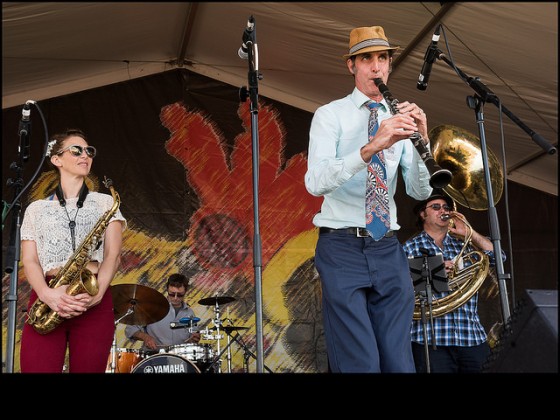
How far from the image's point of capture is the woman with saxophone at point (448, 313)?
192 inches

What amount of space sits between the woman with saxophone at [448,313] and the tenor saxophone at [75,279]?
211 centimetres

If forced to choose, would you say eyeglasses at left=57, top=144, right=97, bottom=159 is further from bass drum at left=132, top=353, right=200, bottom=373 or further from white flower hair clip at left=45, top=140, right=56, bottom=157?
bass drum at left=132, top=353, right=200, bottom=373

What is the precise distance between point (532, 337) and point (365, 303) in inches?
43.0

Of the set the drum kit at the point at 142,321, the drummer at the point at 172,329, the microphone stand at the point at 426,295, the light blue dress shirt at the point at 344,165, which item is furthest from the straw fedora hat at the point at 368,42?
the drummer at the point at 172,329

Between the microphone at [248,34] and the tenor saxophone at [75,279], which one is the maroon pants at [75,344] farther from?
the microphone at [248,34]

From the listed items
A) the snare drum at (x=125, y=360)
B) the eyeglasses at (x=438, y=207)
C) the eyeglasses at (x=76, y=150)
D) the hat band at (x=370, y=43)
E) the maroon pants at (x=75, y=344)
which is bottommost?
the maroon pants at (x=75, y=344)

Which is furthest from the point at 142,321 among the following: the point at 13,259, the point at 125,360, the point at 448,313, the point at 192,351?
the point at 13,259

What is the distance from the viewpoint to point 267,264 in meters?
7.71

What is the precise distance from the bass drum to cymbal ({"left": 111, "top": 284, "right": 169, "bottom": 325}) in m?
0.62

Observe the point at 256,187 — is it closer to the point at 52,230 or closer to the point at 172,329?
the point at 52,230

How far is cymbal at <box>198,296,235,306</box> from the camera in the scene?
7016mm

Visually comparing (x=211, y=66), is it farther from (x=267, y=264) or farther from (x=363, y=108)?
(x=363, y=108)

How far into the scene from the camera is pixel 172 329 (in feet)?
23.7

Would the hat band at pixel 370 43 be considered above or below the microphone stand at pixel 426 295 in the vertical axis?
above
